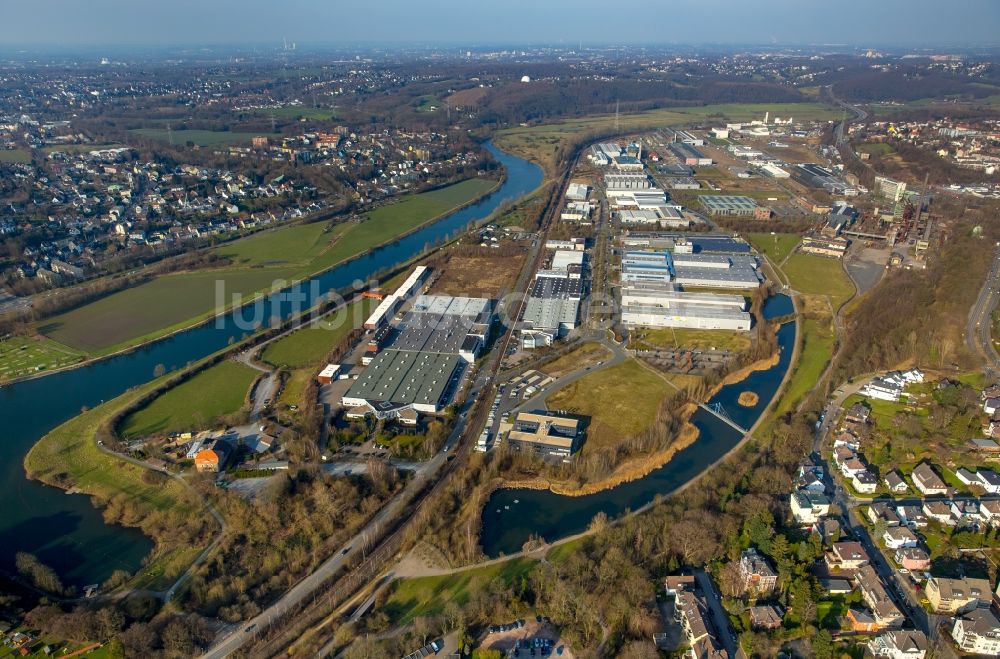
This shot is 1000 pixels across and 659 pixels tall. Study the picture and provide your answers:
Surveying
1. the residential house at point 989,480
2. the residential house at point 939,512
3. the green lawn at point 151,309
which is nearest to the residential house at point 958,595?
the residential house at point 939,512

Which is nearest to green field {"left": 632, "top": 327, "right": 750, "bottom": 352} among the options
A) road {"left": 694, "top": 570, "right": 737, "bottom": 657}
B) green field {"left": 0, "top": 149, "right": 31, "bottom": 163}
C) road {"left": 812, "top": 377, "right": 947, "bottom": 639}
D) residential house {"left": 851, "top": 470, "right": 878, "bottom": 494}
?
road {"left": 812, "top": 377, "right": 947, "bottom": 639}

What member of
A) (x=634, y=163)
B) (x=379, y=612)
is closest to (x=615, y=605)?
(x=379, y=612)

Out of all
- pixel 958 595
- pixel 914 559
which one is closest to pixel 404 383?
pixel 914 559

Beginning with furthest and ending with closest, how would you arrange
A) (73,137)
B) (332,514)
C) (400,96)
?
(400,96) → (73,137) → (332,514)

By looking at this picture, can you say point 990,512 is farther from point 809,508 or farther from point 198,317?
point 198,317

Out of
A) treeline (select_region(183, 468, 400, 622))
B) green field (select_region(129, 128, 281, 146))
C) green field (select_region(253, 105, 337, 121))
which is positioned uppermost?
green field (select_region(253, 105, 337, 121))

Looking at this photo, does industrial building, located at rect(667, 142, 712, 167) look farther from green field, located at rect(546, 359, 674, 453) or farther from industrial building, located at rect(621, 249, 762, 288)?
green field, located at rect(546, 359, 674, 453)

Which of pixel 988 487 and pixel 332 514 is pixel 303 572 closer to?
pixel 332 514
